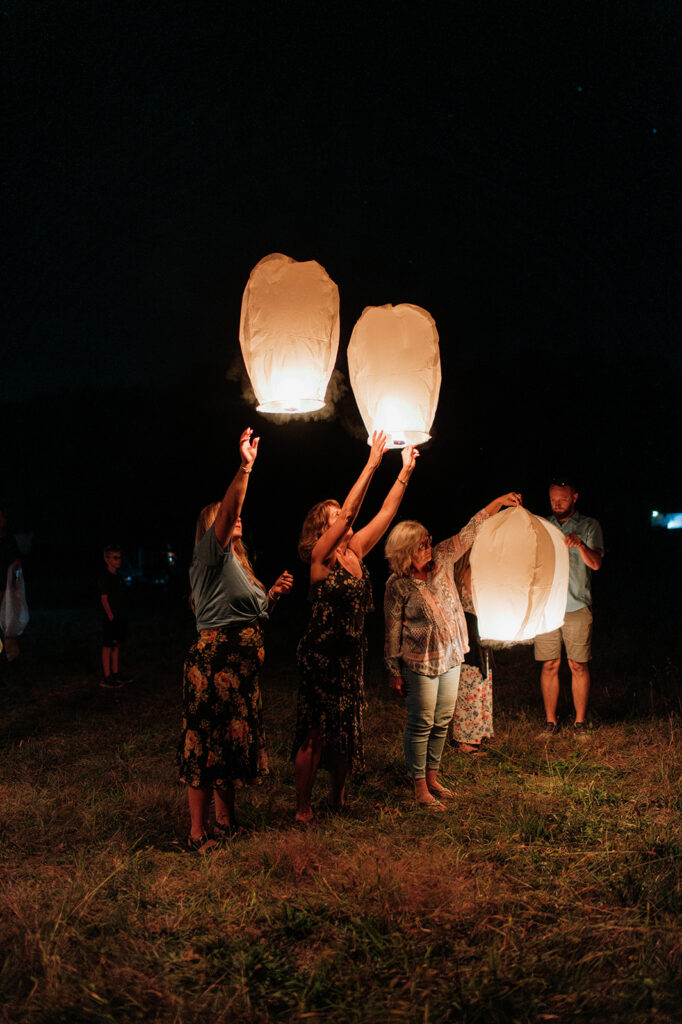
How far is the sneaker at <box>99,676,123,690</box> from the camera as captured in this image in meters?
7.83

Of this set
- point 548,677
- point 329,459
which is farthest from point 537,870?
point 329,459

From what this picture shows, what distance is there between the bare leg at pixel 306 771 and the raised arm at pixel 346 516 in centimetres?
98

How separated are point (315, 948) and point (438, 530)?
1637cm

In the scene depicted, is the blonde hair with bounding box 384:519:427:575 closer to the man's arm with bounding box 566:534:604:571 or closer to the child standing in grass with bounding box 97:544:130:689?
the man's arm with bounding box 566:534:604:571

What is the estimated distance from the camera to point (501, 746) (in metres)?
5.11

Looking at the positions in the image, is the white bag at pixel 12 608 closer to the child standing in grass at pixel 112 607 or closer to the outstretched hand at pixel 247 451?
the child standing in grass at pixel 112 607

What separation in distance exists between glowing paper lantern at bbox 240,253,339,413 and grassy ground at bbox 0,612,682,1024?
229 centimetres

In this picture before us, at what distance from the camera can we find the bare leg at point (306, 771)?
385 cm

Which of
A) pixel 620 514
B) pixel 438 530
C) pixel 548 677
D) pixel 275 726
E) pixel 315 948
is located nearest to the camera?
pixel 315 948

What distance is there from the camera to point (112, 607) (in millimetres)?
7465

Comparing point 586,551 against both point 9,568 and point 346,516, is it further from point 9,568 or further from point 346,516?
point 9,568

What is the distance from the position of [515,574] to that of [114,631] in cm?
549

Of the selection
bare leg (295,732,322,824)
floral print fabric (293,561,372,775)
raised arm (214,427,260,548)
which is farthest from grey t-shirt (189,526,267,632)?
bare leg (295,732,322,824)

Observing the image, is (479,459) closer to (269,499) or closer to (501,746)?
(269,499)
